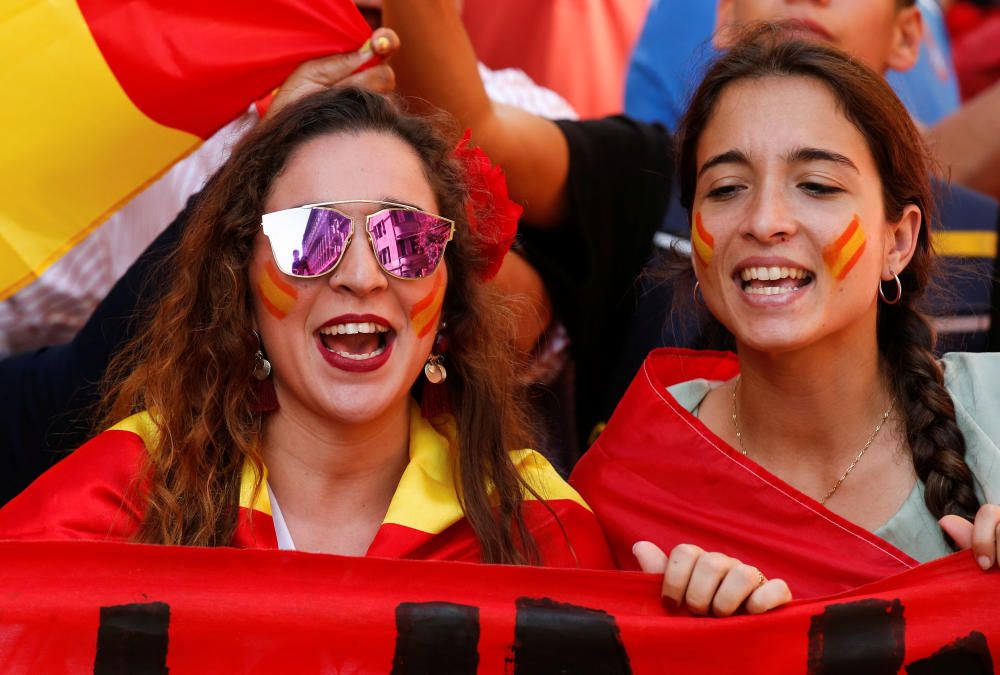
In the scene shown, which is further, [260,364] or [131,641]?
[260,364]

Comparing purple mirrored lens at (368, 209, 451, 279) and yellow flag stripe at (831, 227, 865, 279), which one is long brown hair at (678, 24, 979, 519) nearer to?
yellow flag stripe at (831, 227, 865, 279)

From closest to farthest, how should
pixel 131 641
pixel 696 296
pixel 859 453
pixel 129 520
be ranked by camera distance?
pixel 131 641 → pixel 129 520 → pixel 859 453 → pixel 696 296

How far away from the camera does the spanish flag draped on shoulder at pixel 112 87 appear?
3.01 m

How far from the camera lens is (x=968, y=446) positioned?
8.68 feet

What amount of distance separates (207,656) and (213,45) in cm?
144

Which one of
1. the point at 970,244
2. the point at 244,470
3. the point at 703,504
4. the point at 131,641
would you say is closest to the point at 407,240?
the point at 244,470

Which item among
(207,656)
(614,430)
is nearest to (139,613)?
(207,656)

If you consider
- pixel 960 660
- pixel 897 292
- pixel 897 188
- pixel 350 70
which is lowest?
pixel 960 660

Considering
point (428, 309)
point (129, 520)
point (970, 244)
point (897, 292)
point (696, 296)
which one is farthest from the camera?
point (970, 244)

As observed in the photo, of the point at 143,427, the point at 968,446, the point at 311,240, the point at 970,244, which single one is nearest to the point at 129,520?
the point at 143,427

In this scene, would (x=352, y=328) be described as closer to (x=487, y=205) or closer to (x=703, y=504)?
(x=487, y=205)

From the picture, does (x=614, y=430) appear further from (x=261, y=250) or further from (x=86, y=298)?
(x=86, y=298)

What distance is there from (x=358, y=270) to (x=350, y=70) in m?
0.73

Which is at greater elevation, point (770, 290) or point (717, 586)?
point (770, 290)
